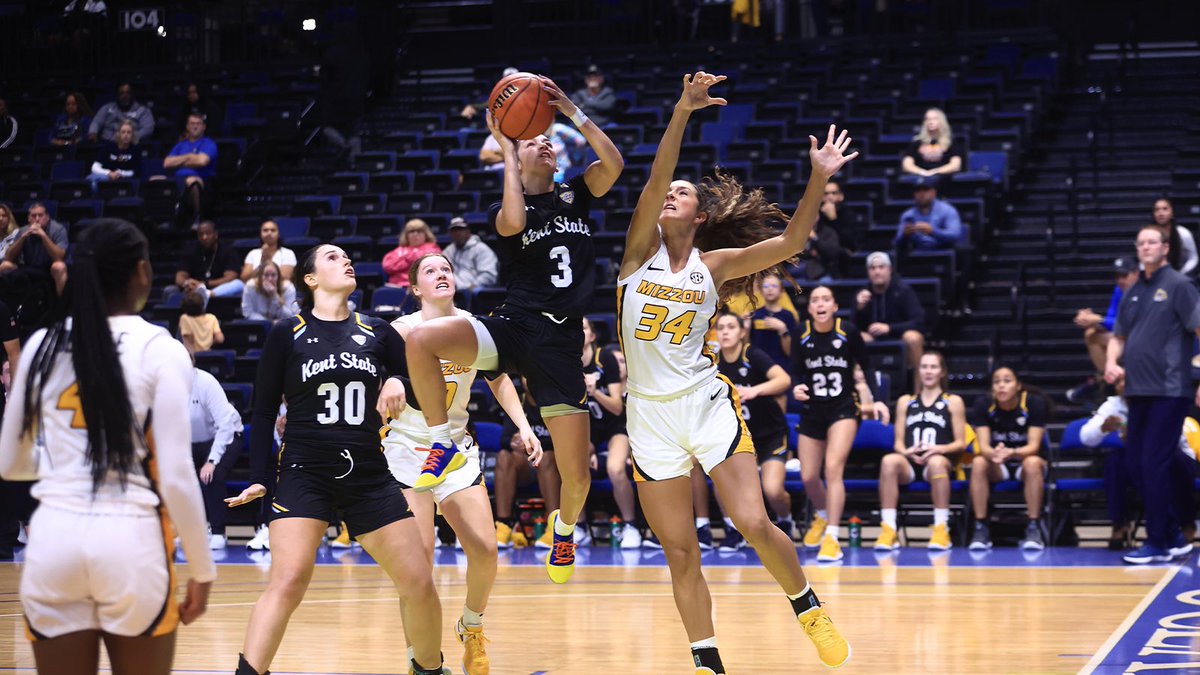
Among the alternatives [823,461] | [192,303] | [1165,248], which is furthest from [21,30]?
[1165,248]

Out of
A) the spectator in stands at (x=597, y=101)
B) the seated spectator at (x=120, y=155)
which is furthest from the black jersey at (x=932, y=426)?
the seated spectator at (x=120, y=155)

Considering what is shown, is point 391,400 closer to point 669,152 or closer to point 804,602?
point 669,152

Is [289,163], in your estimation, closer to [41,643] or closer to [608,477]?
[608,477]

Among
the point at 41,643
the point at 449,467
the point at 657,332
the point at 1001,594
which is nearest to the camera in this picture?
the point at 41,643

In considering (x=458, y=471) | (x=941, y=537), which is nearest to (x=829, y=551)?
(x=941, y=537)

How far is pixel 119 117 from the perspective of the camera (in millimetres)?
17219

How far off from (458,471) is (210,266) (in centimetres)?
849

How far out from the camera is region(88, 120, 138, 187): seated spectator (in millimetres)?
16513

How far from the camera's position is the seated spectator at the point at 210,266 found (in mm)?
13594

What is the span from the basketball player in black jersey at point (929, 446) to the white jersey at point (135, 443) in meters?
7.51

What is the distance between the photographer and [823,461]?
10.6 metres

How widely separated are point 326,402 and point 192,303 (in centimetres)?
752

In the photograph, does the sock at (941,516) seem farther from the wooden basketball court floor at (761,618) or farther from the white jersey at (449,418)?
the white jersey at (449,418)

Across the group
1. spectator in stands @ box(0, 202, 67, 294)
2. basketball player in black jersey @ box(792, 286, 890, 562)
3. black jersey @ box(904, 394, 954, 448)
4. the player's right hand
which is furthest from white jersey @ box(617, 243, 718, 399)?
spectator in stands @ box(0, 202, 67, 294)
